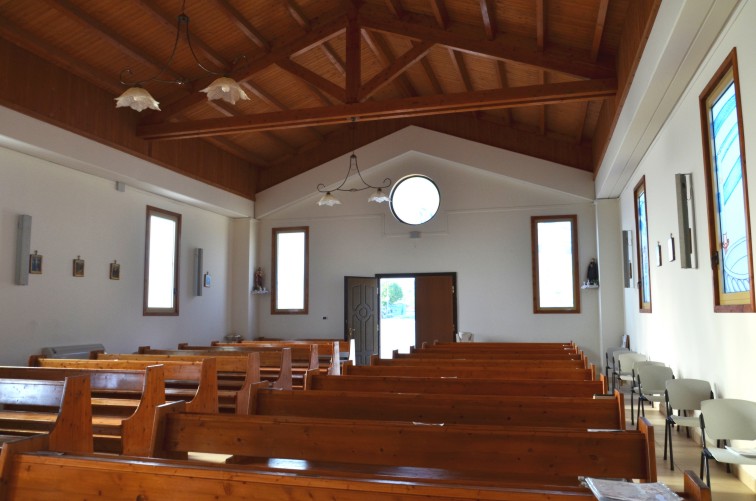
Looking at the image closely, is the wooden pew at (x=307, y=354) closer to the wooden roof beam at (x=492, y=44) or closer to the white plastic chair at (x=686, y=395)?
the white plastic chair at (x=686, y=395)

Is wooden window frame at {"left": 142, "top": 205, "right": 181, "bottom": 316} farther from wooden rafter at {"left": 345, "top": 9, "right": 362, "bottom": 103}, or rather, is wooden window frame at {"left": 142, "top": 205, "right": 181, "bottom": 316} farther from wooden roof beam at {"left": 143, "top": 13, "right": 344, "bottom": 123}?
wooden rafter at {"left": 345, "top": 9, "right": 362, "bottom": 103}

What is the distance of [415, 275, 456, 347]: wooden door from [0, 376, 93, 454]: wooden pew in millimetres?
6596

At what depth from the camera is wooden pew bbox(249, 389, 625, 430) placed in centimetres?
295

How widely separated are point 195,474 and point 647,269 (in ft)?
22.4

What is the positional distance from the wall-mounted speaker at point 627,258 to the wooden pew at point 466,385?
5.13m

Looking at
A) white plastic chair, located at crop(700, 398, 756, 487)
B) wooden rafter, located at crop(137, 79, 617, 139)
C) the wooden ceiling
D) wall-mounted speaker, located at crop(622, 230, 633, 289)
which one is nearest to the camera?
white plastic chair, located at crop(700, 398, 756, 487)

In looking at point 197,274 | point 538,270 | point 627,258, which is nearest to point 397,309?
point 538,270

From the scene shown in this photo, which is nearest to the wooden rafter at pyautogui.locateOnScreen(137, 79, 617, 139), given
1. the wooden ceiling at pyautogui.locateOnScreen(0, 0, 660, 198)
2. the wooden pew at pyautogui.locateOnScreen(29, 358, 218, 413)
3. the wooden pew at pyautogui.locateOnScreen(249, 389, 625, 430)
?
the wooden ceiling at pyautogui.locateOnScreen(0, 0, 660, 198)

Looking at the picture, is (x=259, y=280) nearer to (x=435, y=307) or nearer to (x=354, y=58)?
(x=435, y=307)

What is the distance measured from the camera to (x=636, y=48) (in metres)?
5.19

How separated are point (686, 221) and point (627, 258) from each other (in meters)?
3.75

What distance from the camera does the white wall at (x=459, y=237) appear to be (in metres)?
9.85

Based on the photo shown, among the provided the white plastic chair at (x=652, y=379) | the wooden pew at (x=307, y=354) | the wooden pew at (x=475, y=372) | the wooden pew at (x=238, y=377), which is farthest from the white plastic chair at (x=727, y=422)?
the wooden pew at (x=307, y=354)

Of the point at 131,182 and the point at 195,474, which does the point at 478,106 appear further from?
the point at 195,474
